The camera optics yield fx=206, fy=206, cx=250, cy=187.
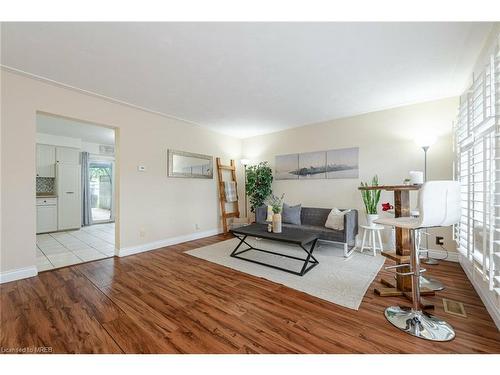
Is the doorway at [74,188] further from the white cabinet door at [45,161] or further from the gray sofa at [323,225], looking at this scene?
the gray sofa at [323,225]

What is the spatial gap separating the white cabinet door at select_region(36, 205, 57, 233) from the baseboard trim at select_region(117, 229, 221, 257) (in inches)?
125

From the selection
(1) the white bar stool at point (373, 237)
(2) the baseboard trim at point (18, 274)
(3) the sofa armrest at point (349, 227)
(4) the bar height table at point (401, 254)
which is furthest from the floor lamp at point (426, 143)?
(2) the baseboard trim at point (18, 274)

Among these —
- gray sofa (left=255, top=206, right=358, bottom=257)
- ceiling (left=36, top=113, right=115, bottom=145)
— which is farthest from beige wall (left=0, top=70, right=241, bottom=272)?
gray sofa (left=255, top=206, right=358, bottom=257)

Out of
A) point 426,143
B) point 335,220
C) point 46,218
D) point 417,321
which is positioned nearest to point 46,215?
point 46,218

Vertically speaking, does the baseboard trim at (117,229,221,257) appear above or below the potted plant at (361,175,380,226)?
below

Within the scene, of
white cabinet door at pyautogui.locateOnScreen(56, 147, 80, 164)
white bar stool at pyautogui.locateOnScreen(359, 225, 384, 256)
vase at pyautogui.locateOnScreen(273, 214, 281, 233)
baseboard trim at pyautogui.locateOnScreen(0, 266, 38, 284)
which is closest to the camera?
baseboard trim at pyautogui.locateOnScreen(0, 266, 38, 284)

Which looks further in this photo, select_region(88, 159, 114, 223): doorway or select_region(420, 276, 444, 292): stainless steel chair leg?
select_region(88, 159, 114, 223): doorway

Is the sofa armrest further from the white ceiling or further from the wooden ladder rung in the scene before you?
the wooden ladder rung

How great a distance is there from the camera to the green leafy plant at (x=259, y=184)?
4867 millimetres

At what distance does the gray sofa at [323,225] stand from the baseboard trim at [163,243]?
49.8 inches

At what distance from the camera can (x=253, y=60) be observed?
224cm

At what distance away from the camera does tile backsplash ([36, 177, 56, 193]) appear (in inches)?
209

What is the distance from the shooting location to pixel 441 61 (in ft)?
7.47

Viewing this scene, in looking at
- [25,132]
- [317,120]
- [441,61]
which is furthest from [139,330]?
Result: [317,120]
